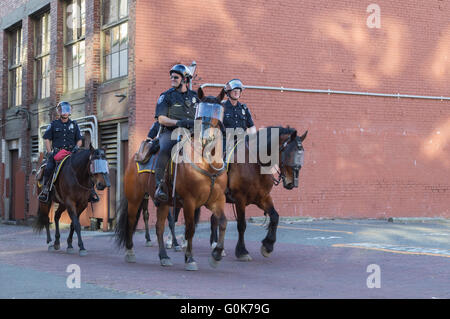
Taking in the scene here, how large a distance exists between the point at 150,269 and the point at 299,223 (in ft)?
30.3

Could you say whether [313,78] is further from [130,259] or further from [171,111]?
[130,259]

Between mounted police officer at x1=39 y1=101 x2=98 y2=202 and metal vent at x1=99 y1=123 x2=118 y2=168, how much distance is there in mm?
5171

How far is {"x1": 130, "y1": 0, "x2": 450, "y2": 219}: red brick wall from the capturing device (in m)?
18.2

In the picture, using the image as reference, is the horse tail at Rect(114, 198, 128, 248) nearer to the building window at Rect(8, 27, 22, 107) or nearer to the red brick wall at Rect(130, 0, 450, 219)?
the red brick wall at Rect(130, 0, 450, 219)

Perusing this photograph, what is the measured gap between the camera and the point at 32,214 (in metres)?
24.2

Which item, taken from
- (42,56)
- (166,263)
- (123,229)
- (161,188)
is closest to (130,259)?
(123,229)

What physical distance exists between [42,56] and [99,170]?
45.0 feet

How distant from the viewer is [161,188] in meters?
9.88

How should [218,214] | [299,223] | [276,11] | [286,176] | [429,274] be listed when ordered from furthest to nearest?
[276,11], [299,223], [286,176], [218,214], [429,274]

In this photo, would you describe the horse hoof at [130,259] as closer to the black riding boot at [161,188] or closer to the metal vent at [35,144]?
the black riding boot at [161,188]

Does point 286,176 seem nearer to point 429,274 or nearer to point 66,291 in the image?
point 429,274

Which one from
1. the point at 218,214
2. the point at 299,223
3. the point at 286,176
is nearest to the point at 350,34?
the point at 299,223

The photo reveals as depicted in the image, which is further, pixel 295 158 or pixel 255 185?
pixel 255 185

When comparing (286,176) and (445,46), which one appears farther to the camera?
(445,46)
